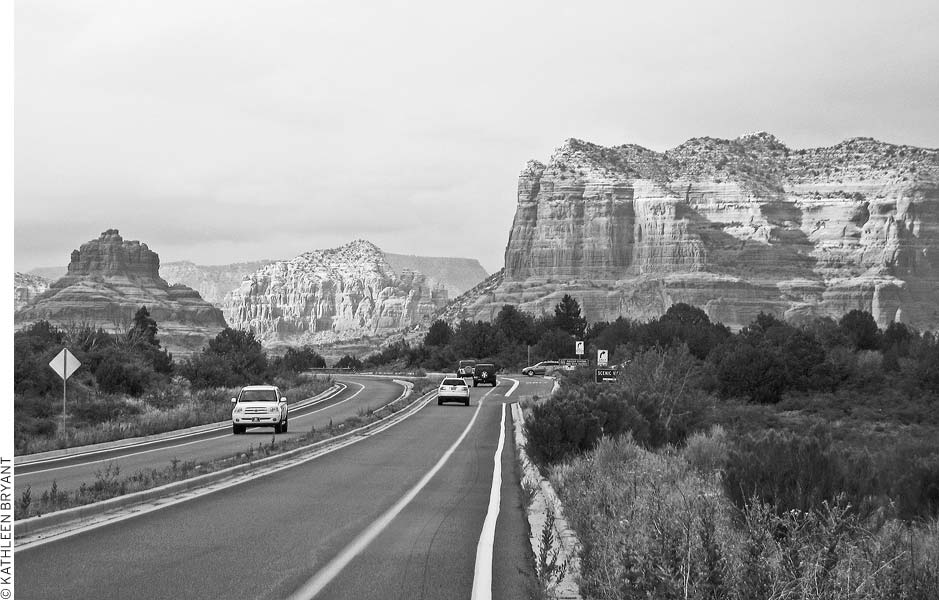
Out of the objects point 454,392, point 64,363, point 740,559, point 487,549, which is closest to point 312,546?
point 487,549

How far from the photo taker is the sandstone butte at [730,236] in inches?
6407

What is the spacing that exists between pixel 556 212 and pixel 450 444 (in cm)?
15088

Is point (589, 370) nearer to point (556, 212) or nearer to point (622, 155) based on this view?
point (556, 212)

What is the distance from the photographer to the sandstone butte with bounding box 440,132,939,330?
16275cm

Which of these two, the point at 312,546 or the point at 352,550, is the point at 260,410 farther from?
the point at 352,550

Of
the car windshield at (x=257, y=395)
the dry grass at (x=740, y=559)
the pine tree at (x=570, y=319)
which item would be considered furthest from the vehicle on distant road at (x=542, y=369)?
the dry grass at (x=740, y=559)

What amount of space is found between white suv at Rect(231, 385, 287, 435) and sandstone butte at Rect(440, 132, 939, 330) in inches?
5124

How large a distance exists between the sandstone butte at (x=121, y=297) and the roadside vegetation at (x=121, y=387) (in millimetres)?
86062

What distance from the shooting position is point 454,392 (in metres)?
54.0

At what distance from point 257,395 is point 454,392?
2042 cm

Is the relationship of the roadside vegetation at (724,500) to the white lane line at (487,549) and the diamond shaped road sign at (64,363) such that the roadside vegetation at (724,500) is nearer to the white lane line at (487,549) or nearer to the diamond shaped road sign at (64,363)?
the white lane line at (487,549)

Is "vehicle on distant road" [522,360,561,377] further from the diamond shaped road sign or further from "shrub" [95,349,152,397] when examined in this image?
the diamond shaped road sign

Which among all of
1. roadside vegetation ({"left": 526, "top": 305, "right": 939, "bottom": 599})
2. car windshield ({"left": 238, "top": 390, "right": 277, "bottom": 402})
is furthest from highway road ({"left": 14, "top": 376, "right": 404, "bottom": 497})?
roadside vegetation ({"left": 526, "top": 305, "right": 939, "bottom": 599})

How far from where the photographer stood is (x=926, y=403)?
53375 mm
